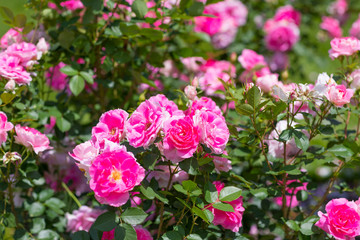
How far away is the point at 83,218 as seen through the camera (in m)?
1.62

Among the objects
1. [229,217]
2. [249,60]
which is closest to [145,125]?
[229,217]

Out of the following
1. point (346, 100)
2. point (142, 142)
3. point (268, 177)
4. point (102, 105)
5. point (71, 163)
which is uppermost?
point (346, 100)

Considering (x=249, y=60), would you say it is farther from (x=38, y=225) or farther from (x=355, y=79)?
(x=38, y=225)

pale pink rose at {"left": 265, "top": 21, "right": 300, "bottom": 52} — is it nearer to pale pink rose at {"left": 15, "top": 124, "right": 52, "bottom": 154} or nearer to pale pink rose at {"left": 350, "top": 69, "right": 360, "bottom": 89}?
pale pink rose at {"left": 350, "top": 69, "right": 360, "bottom": 89}

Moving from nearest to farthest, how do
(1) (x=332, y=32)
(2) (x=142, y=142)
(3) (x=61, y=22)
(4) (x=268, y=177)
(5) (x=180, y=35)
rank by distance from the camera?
(2) (x=142, y=142), (4) (x=268, y=177), (3) (x=61, y=22), (5) (x=180, y=35), (1) (x=332, y=32)

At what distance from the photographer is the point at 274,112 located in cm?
127

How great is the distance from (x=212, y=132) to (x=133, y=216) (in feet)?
0.94

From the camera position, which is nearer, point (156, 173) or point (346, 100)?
point (346, 100)

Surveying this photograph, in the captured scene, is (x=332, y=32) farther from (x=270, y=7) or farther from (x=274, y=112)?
(x=274, y=112)

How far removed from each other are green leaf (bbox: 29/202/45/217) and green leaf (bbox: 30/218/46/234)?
0.02 metres

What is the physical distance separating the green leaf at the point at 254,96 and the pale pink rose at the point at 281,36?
6.24 feet

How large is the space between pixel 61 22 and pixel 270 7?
2093mm

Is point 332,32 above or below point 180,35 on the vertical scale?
below

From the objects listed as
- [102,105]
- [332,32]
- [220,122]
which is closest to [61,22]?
[102,105]
